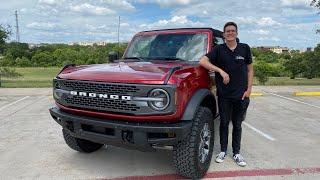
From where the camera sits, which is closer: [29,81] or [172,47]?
[172,47]

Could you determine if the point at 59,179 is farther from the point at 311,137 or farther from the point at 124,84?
the point at 311,137

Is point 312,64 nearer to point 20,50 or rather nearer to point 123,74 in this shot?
point 123,74

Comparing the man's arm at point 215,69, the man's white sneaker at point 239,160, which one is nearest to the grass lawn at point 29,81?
the man's white sneaker at point 239,160

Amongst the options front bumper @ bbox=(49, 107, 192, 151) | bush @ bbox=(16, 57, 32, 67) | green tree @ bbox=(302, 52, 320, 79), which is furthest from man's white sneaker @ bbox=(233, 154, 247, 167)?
bush @ bbox=(16, 57, 32, 67)

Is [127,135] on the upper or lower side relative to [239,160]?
upper

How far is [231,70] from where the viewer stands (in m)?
4.84

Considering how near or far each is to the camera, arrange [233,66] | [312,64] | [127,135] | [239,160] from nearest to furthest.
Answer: [127,135] < [233,66] < [239,160] < [312,64]

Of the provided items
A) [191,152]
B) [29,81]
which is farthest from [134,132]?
[29,81]

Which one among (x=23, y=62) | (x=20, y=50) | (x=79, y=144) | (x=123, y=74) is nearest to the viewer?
(x=123, y=74)

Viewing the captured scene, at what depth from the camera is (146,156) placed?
551 centimetres

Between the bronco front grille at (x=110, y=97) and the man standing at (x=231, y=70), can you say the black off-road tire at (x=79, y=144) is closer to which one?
→ the bronco front grille at (x=110, y=97)

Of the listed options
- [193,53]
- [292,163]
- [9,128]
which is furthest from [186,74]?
[9,128]

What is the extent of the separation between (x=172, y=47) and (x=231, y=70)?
125cm

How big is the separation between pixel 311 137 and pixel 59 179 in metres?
4.48
